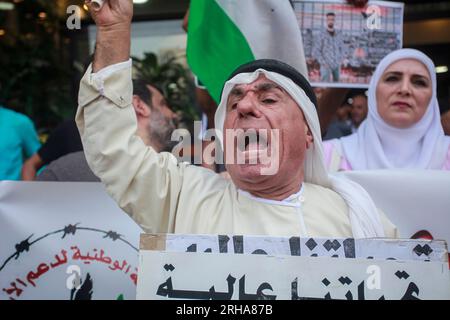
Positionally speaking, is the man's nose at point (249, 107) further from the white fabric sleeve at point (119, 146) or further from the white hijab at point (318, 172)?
the white fabric sleeve at point (119, 146)

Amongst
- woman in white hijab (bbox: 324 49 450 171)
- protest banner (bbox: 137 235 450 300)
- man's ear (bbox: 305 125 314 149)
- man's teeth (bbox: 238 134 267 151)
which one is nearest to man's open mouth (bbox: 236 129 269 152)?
man's teeth (bbox: 238 134 267 151)

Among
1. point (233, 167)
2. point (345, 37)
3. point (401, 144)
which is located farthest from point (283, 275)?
point (345, 37)

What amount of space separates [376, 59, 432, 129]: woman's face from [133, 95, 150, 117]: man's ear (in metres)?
1.34

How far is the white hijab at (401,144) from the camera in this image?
10.8ft

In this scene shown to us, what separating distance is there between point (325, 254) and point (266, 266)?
0.66 feet

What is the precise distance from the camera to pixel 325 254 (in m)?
1.96

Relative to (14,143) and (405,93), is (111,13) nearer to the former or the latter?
(405,93)

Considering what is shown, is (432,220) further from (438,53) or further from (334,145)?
(438,53)

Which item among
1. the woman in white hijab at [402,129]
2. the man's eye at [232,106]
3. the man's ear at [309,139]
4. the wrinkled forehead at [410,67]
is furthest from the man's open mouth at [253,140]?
the wrinkled forehead at [410,67]

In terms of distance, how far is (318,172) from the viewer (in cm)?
256

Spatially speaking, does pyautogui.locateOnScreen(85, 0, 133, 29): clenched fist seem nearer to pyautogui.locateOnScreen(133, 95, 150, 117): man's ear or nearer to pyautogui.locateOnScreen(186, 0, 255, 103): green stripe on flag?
pyautogui.locateOnScreen(186, 0, 255, 103): green stripe on flag

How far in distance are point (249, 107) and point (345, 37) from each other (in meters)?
1.51

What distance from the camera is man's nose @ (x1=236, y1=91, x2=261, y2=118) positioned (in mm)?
2309

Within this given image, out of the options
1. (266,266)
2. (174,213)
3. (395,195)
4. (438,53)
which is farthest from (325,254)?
(438,53)
